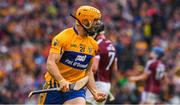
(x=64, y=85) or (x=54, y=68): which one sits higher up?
(x=54, y=68)

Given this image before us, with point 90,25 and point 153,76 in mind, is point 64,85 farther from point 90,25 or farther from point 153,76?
point 153,76

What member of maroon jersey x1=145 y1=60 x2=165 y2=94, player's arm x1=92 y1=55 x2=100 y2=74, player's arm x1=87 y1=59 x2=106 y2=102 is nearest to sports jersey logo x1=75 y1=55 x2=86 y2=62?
player's arm x1=87 y1=59 x2=106 y2=102

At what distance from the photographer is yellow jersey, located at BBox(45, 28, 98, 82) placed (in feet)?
40.5

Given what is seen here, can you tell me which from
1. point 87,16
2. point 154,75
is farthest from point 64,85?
point 154,75

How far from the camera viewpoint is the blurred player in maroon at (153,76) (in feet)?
61.0

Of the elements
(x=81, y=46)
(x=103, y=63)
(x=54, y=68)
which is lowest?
(x=103, y=63)

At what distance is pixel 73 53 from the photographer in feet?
40.8

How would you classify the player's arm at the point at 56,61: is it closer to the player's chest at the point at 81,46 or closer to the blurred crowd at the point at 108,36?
the player's chest at the point at 81,46

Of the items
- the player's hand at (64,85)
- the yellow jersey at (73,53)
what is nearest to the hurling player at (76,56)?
the yellow jersey at (73,53)

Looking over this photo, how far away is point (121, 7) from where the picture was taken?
1069 inches

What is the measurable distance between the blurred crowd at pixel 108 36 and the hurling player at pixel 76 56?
8319 mm

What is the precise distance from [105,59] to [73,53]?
10.5 ft

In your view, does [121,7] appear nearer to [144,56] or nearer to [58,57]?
[144,56]

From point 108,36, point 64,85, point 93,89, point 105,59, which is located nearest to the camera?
point 64,85
